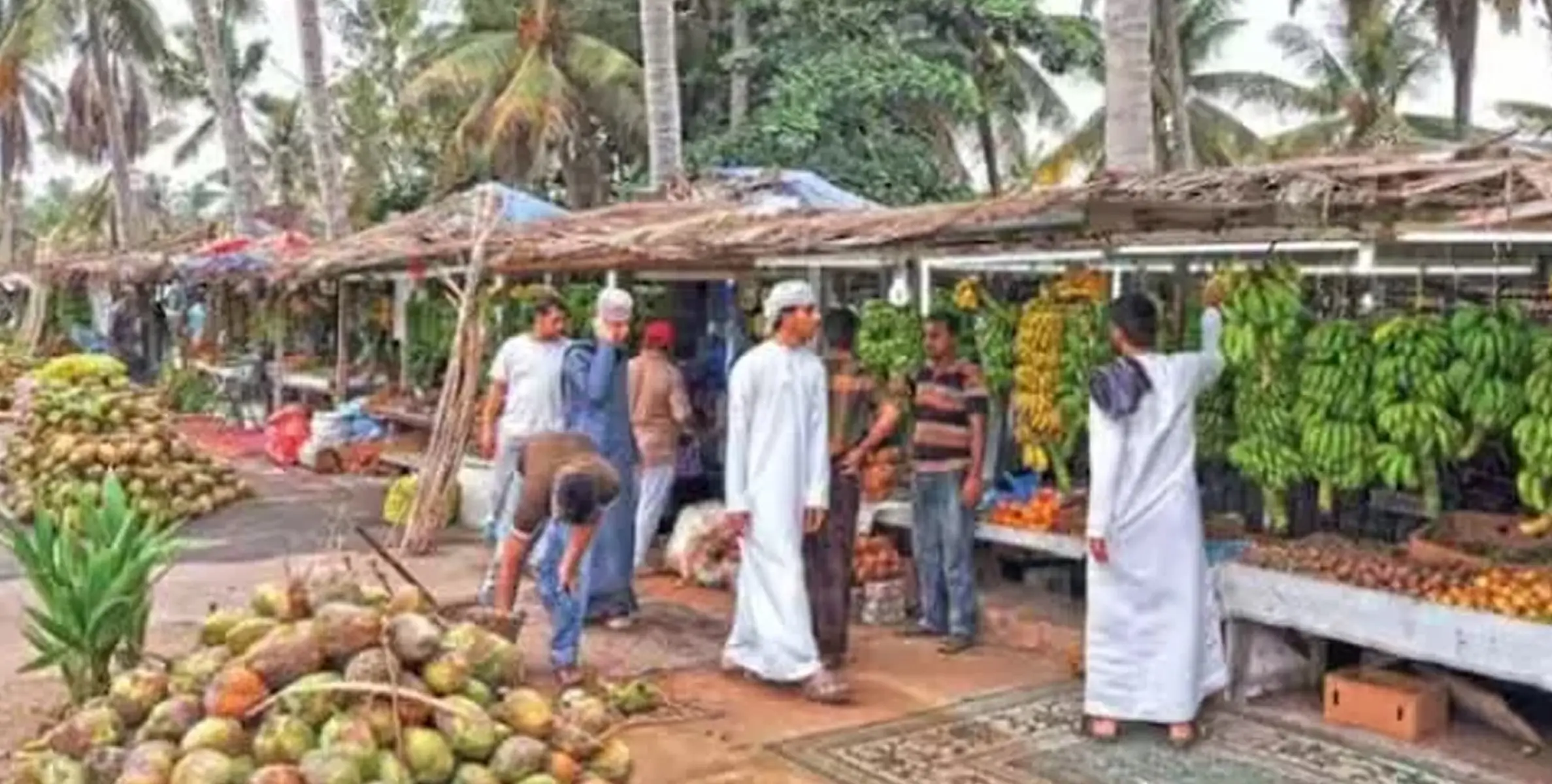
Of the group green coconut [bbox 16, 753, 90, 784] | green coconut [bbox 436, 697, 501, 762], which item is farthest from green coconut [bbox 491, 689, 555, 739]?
green coconut [bbox 16, 753, 90, 784]

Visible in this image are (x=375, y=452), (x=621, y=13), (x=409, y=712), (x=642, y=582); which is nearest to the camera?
(x=409, y=712)

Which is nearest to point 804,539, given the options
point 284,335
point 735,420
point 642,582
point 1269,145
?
point 735,420

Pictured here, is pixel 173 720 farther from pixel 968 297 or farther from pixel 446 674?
pixel 968 297

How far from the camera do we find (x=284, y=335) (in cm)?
1714

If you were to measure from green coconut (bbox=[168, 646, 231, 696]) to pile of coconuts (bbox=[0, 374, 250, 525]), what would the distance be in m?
6.67

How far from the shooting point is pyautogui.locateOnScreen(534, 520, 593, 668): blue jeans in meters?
6.40

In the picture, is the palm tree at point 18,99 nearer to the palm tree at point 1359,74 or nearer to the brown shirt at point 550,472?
the palm tree at point 1359,74

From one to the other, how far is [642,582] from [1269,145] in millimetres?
20877

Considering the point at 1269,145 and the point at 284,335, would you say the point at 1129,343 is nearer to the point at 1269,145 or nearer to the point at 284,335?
the point at 284,335

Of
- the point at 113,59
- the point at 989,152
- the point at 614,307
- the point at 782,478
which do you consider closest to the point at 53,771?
the point at 782,478

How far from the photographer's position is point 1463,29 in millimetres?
23656

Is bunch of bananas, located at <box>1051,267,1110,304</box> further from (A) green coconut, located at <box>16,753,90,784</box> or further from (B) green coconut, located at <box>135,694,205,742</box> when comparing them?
(A) green coconut, located at <box>16,753,90,784</box>

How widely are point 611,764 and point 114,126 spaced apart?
25.3 meters

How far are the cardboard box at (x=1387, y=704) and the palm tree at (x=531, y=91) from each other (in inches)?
589
